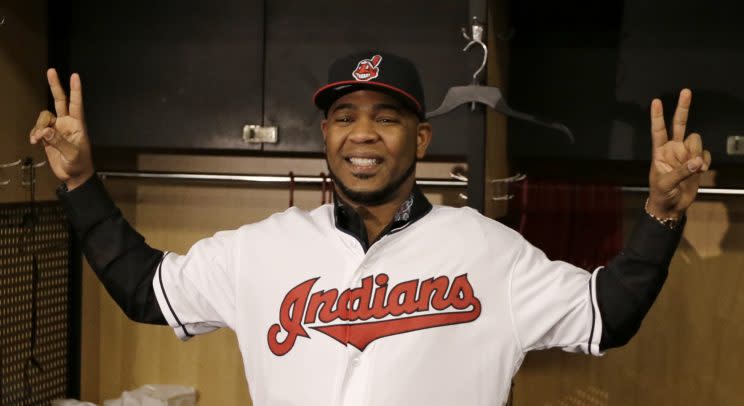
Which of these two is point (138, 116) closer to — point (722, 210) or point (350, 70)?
point (350, 70)

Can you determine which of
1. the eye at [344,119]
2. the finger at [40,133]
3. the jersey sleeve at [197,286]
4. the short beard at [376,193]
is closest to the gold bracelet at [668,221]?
the short beard at [376,193]

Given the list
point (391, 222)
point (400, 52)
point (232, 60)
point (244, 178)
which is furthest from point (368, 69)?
point (244, 178)

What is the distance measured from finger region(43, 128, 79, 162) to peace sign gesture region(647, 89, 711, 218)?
3.16ft

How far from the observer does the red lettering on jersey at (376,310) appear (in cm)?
145

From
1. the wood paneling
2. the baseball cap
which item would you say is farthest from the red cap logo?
the wood paneling

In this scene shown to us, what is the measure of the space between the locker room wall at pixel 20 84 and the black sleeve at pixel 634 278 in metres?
1.64

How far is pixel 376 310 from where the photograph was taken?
1460 millimetres

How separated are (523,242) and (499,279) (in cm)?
10

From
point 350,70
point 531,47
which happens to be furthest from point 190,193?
point 350,70

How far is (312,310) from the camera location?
4.83ft

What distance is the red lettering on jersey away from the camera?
145 cm

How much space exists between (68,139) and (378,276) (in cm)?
59

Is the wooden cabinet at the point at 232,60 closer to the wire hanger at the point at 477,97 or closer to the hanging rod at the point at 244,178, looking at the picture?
the hanging rod at the point at 244,178

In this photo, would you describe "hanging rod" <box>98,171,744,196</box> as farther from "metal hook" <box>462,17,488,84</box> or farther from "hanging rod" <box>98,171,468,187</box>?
"metal hook" <box>462,17,488,84</box>
